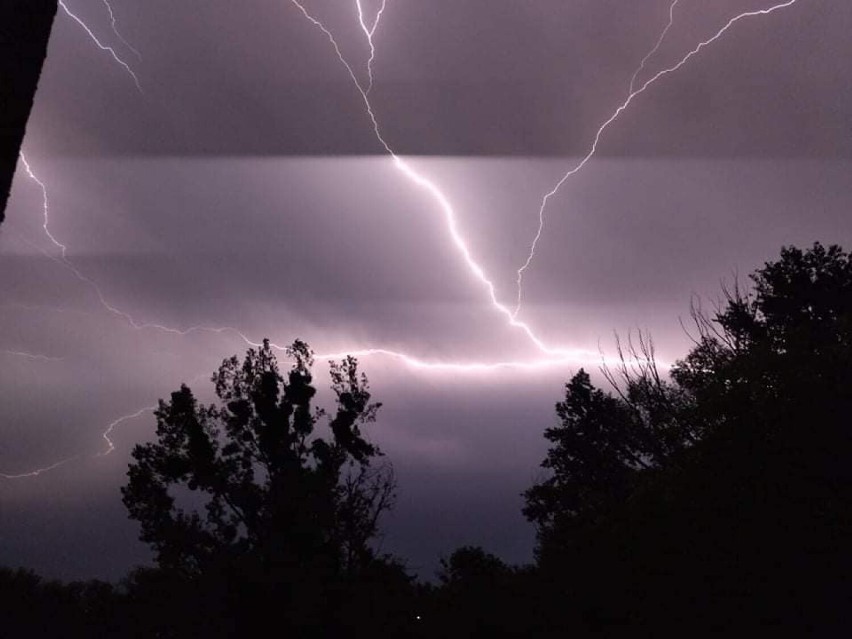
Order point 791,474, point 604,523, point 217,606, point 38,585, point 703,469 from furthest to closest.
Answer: point 38,585 < point 217,606 < point 604,523 < point 703,469 < point 791,474

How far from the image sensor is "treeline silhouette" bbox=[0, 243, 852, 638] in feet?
25.4

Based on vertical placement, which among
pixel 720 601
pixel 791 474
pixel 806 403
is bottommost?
pixel 720 601

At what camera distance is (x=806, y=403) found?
26.3ft

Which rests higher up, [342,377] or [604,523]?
[342,377]

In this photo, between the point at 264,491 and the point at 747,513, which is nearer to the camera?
the point at 747,513

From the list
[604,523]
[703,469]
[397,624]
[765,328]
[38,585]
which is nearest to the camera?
[703,469]

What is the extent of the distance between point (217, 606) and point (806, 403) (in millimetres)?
12076

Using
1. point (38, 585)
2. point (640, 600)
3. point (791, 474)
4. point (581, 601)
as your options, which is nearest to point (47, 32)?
point (791, 474)

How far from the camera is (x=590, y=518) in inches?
536

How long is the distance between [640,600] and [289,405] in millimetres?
13436

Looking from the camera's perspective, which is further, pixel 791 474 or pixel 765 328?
pixel 765 328

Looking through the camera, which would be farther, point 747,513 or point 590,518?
point 590,518

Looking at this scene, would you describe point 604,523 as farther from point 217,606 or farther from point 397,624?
point 217,606

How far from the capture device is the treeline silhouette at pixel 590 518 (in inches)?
305
